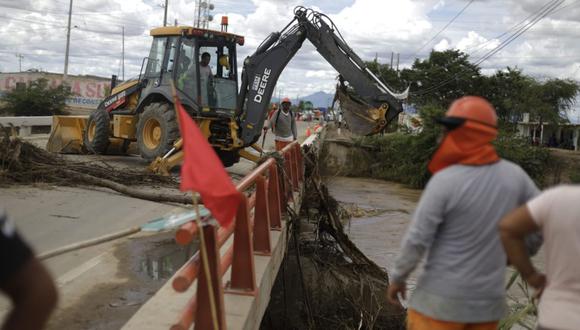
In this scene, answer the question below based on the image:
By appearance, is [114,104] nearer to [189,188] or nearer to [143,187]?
[143,187]

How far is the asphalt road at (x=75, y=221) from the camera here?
644 cm

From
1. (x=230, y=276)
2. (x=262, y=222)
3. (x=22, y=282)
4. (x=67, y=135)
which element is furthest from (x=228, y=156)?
(x=22, y=282)

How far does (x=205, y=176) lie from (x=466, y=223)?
1.34 m

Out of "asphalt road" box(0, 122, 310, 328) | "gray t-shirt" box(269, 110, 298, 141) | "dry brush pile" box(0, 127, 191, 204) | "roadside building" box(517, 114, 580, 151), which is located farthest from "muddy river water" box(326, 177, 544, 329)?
"roadside building" box(517, 114, 580, 151)

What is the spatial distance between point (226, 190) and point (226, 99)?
1105 cm

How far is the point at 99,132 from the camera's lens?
15.6 meters

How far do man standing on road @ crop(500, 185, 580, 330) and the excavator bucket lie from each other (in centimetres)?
936

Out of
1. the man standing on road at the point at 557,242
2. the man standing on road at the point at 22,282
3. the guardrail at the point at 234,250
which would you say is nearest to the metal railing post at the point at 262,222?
the guardrail at the point at 234,250

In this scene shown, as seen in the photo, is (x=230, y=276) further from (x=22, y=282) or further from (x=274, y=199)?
(x=22, y=282)

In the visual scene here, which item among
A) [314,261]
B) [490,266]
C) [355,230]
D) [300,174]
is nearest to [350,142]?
[355,230]

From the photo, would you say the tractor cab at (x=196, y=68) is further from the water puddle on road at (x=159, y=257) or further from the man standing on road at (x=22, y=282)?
the man standing on road at (x=22, y=282)

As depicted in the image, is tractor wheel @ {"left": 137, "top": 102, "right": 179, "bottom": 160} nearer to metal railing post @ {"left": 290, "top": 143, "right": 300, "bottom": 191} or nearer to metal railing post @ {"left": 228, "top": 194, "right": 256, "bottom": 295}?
metal railing post @ {"left": 290, "top": 143, "right": 300, "bottom": 191}

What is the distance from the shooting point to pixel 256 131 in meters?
13.6

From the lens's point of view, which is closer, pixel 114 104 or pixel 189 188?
pixel 189 188
